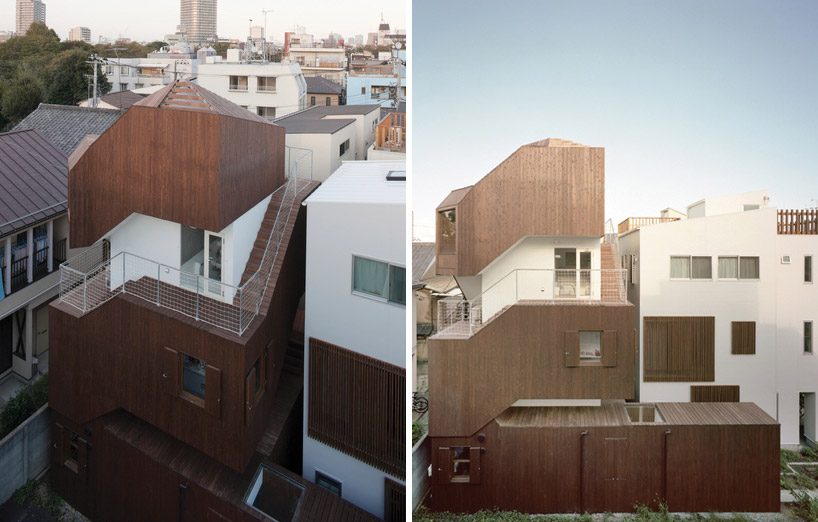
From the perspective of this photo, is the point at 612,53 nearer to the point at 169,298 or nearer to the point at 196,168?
Result: the point at 196,168

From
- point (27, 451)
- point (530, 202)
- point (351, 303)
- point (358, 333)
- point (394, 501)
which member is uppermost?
point (530, 202)

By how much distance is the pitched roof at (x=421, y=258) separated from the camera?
296 cm

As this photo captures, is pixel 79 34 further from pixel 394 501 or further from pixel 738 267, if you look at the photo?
pixel 738 267

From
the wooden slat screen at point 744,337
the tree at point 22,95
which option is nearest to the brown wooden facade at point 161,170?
the tree at point 22,95

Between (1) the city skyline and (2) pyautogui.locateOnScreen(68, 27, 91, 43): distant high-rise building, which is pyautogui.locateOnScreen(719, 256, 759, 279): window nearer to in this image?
(1) the city skyline

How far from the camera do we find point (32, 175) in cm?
321

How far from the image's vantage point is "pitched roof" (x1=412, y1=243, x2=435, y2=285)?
296cm

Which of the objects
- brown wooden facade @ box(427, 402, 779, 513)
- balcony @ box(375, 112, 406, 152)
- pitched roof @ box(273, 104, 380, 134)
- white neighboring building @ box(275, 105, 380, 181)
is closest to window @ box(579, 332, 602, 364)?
brown wooden facade @ box(427, 402, 779, 513)

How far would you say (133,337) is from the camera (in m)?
2.88

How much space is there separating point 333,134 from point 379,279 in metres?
1.83

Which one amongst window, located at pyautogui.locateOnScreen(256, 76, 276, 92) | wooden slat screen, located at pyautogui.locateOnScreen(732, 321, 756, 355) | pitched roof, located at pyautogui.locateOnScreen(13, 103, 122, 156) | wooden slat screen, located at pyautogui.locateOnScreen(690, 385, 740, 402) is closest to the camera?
wooden slat screen, located at pyautogui.locateOnScreen(732, 321, 756, 355)

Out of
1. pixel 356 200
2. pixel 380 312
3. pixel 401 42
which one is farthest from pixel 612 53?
pixel 380 312

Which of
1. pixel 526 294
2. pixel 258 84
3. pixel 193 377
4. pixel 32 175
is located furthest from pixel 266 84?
pixel 526 294

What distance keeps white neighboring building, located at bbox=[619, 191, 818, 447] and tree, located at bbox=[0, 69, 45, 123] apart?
12.9 ft
